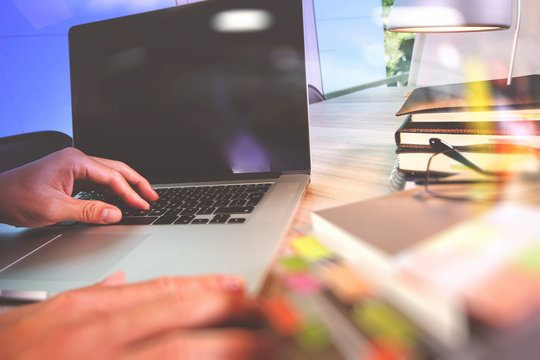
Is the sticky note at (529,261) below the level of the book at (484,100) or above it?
below

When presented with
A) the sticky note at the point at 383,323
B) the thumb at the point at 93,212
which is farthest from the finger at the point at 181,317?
the thumb at the point at 93,212

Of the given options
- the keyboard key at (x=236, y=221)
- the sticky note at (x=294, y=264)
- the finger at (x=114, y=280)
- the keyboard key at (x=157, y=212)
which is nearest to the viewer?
the sticky note at (x=294, y=264)

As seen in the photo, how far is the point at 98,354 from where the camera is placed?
0.91ft

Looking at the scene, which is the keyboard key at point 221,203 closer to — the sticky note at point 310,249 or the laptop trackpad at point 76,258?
the laptop trackpad at point 76,258

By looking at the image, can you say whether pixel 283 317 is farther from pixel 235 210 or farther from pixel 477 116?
pixel 477 116

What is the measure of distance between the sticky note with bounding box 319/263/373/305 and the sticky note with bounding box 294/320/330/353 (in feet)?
0.08

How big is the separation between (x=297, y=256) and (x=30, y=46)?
7.62 ft

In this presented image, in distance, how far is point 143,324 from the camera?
0.29 metres

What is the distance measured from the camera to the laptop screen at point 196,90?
2.23 ft

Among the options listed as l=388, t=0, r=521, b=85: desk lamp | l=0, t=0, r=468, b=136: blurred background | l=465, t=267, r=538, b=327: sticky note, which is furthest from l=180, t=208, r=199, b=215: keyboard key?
l=0, t=0, r=468, b=136: blurred background

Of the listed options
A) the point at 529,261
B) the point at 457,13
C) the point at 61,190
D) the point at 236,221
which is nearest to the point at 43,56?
the point at 61,190

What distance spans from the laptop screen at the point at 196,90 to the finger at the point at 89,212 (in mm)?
231

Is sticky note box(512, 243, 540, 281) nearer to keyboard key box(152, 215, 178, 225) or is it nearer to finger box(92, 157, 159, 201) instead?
keyboard key box(152, 215, 178, 225)

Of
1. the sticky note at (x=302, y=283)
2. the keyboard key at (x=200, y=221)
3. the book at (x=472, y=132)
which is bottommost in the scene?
the keyboard key at (x=200, y=221)
